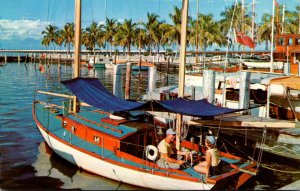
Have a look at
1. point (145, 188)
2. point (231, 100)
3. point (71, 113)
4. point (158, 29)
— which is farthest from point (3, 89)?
point (158, 29)

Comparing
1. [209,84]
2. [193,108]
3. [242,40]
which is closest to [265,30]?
[242,40]

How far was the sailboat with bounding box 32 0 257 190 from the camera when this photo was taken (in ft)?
42.7

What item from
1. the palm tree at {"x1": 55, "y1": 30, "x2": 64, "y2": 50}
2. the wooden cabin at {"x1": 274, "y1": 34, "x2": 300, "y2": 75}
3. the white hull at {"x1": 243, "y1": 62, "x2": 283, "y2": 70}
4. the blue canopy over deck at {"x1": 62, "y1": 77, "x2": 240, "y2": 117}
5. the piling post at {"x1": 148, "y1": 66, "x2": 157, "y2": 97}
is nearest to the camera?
the blue canopy over deck at {"x1": 62, "y1": 77, "x2": 240, "y2": 117}

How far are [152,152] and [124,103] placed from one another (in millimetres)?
2598

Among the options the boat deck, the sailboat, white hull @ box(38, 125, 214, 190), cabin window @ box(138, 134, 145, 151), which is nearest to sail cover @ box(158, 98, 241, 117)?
the sailboat

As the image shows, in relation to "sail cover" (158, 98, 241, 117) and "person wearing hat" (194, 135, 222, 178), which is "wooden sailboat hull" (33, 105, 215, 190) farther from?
"sail cover" (158, 98, 241, 117)

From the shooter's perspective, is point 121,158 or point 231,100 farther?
point 231,100

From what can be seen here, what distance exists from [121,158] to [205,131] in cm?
651

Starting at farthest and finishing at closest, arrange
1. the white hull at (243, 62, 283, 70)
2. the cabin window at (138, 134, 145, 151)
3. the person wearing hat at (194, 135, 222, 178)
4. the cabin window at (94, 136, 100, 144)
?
Answer: the white hull at (243, 62, 283, 70), the cabin window at (94, 136, 100, 144), the cabin window at (138, 134, 145, 151), the person wearing hat at (194, 135, 222, 178)

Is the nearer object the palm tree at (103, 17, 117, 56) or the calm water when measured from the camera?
the calm water

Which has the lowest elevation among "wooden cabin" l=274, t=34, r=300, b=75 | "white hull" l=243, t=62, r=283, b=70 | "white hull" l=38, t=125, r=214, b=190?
"white hull" l=38, t=125, r=214, b=190

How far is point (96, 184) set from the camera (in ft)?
47.9

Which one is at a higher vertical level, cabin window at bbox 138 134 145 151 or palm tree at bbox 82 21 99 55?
palm tree at bbox 82 21 99 55

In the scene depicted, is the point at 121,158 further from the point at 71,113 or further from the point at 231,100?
the point at 231,100
